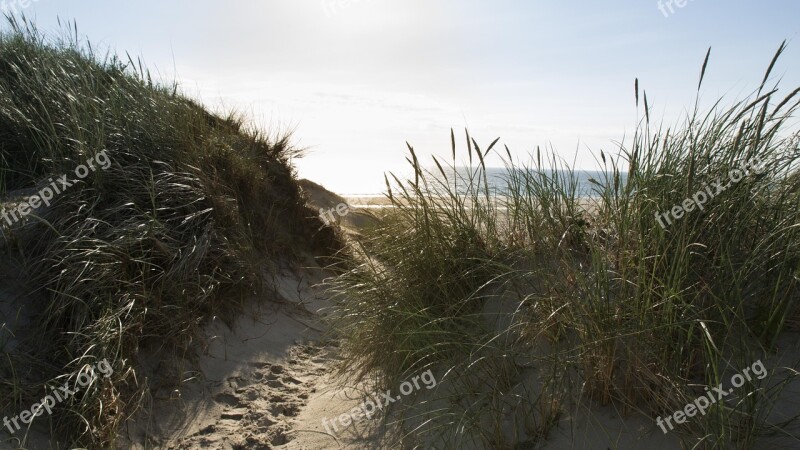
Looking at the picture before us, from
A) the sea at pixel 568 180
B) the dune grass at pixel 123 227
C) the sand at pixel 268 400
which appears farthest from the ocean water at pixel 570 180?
the dune grass at pixel 123 227

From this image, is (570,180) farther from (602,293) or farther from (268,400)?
(268,400)

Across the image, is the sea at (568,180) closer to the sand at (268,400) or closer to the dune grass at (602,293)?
the dune grass at (602,293)

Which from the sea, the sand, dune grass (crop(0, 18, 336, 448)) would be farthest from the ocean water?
dune grass (crop(0, 18, 336, 448))

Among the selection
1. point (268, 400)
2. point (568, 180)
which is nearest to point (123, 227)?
point (268, 400)

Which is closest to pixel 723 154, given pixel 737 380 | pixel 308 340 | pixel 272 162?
pixel 737 380

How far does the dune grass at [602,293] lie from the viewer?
8.30 ft

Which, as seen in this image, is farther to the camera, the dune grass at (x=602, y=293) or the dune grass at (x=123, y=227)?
the dune grass at (x=123, y=227)

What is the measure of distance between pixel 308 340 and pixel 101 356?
6.73ft

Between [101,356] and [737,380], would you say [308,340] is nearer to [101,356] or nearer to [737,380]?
[101,356]

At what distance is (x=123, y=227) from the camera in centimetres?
451

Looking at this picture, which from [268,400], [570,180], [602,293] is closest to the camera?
[602,293]

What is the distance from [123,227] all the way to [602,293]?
3623 millimetres

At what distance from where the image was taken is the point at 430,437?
3.09 meters

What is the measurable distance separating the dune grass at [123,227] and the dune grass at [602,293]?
1.58 metres
